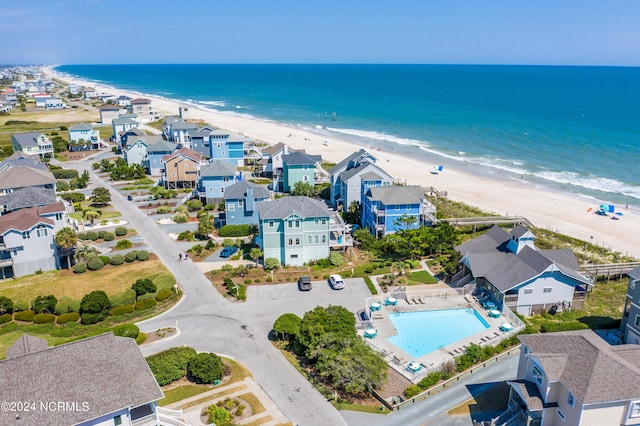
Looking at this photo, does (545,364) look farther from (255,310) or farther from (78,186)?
(78,186)

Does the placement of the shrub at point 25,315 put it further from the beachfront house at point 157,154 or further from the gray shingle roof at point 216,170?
the beachfront house at point 157,154

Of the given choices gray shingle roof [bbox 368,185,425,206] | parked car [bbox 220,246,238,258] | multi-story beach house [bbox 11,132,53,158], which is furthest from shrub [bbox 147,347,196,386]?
multi-story beach house [bbox 11,132,53,158]

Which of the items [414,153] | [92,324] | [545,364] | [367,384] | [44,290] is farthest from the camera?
[414,153]

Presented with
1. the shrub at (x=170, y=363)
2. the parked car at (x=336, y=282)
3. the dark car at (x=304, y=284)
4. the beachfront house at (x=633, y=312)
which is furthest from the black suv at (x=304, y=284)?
the beachfront house at (x=633, y=312)

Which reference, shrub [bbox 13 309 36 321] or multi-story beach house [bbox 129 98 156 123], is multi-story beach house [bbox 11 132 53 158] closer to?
multi-story beach house [bbox 129 98 156 123]

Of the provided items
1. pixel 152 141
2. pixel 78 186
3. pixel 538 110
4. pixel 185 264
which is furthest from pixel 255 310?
pixel 538 110

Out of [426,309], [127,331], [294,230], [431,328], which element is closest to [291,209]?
[294,230]
